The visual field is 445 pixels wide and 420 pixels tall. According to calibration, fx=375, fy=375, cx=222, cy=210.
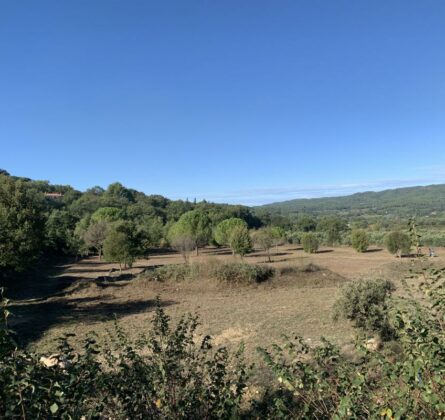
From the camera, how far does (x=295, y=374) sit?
304 cm

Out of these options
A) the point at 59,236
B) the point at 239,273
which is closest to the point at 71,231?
the point at 59,236

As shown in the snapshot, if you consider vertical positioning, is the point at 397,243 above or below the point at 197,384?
below

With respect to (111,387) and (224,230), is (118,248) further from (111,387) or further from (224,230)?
(224,230)

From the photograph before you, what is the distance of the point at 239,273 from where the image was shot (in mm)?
24156

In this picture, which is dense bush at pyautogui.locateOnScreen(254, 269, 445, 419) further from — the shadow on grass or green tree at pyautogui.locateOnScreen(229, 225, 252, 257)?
green tree at pyautogui.locateOnScreen(229, 225, 252, 257)

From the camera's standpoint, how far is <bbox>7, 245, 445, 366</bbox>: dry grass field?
12.7 metres

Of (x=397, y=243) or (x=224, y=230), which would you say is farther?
(x=224, y=230)

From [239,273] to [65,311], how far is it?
35.0 ft

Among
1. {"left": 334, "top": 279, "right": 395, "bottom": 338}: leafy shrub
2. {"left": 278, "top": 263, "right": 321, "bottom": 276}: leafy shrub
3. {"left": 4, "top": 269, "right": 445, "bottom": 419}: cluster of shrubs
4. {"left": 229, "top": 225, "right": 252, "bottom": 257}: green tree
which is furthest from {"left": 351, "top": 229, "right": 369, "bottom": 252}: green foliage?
{"left": 4, "top": 269, "right": 445, "bottom": 419}: cluster of shrubs

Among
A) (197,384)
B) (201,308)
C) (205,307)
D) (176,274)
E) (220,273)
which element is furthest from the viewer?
(176,274)

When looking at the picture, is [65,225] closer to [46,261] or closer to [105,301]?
[46,261]

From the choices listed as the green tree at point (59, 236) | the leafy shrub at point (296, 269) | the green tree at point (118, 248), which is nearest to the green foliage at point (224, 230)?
the green tree at point (59, 236)

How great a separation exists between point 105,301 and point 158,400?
1862 centimetres

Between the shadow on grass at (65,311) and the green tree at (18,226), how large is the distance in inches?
97.6
